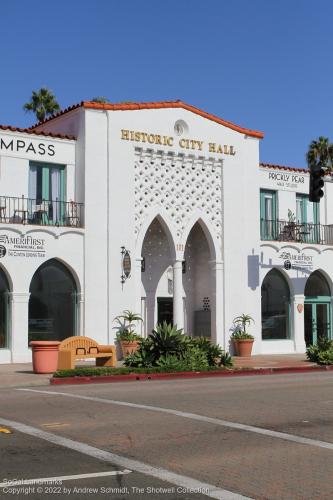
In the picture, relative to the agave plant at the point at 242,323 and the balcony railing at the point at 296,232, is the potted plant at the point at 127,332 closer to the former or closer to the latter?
the agave plant at the point at 242,323

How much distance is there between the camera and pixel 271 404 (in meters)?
13.4

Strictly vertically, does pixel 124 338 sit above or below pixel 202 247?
below

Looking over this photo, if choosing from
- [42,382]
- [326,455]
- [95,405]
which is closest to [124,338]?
[42,382]

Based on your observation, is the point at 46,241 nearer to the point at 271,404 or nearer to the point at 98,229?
the point at 98,229

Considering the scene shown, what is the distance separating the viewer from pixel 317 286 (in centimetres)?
3253

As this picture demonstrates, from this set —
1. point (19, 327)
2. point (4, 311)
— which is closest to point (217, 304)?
point (19, 327)

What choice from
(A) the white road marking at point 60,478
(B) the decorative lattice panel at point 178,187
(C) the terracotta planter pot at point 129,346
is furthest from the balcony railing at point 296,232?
(A) the white road marking at point 60,478

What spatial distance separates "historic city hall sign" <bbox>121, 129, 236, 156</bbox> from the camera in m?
27.0

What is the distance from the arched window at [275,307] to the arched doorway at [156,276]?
415 centimetres

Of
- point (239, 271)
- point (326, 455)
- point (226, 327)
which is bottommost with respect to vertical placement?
point (326, 455)

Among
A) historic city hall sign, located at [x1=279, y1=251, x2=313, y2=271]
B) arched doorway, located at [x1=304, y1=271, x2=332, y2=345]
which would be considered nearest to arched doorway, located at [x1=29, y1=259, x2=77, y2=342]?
historic city hall sign, located at [x1=279, y1=251, x2=313, y2=271]

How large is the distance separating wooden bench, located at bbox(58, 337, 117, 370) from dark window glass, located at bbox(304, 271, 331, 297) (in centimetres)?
1280

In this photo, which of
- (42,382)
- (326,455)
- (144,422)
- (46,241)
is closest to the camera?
(326,455)

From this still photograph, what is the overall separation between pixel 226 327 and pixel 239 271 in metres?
2.28
